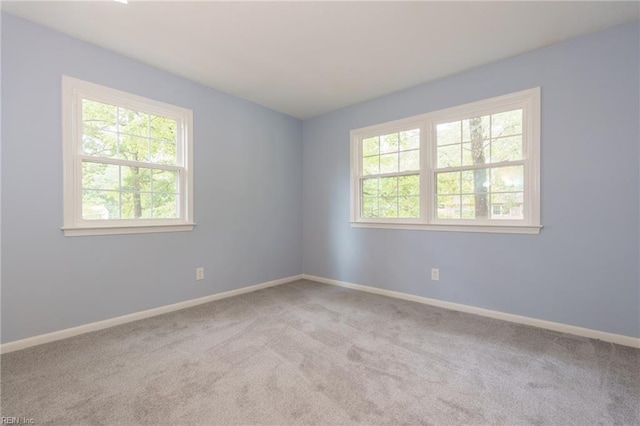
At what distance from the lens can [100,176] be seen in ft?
8.73

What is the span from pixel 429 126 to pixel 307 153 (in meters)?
1.90

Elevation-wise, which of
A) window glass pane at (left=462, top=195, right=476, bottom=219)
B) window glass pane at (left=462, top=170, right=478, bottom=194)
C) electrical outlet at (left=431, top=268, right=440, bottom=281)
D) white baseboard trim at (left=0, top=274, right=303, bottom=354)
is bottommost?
white baseboard trim at (left=0, top=274, right=303, bottom=354)

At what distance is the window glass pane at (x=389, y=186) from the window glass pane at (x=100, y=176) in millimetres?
2917

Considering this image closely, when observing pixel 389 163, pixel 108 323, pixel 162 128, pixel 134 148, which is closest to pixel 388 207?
pixel 389 163

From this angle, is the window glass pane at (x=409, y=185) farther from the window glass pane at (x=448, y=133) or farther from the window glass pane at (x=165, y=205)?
the window glass pane at (x=165, y=205)

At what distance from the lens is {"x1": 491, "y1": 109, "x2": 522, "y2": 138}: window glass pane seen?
9.23 feet

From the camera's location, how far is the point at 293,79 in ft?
10.7

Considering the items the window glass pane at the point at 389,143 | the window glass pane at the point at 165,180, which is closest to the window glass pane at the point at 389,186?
the window glass pane at the point at 389,143

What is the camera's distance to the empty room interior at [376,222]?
1.76m

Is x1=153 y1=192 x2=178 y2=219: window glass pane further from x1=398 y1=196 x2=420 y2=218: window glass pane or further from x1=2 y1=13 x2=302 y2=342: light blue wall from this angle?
x1=398 y1=196 x2=420 y2=218: window glass pane

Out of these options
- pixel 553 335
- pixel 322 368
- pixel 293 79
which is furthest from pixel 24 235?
pixel 553 335

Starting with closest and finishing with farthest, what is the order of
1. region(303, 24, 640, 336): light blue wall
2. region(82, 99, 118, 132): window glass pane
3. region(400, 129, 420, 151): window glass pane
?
1. region(303, 24, 640, 336): light blue wall
2. region(82, 99, 118, 132): window glass pane
3. region(400, 129, 420, 151): window glass pane

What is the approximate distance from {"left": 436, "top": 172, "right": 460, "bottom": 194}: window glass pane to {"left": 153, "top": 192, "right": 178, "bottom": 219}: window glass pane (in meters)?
2.96

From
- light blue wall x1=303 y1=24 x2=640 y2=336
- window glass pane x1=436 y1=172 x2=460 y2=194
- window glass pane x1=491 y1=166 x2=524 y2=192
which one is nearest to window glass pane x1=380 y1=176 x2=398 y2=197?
window glass pane x1=436 y1=172 x2=460 y2=194
